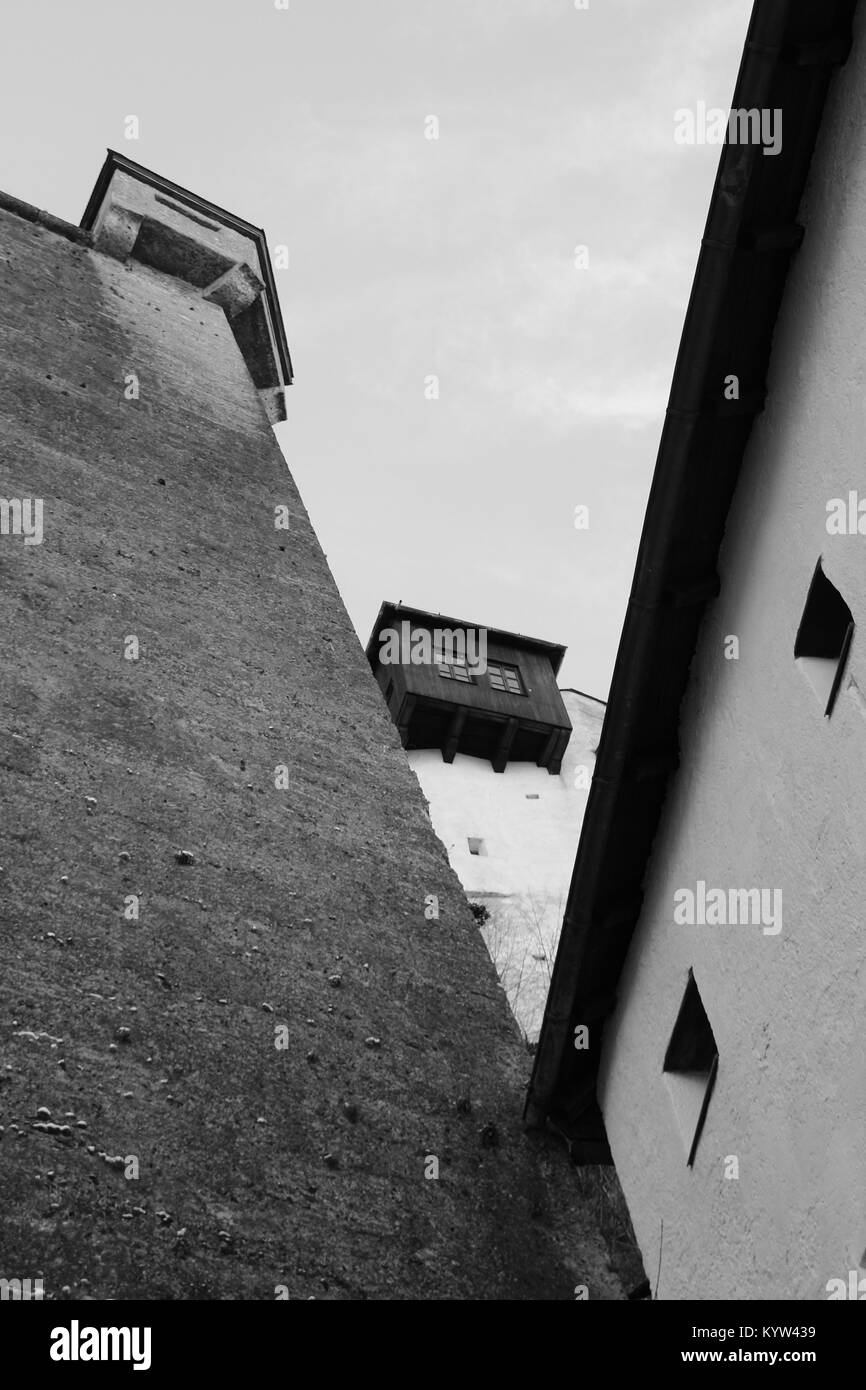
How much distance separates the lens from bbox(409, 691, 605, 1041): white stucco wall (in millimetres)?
23094

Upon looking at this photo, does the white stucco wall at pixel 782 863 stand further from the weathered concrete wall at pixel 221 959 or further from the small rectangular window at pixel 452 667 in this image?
the small rectangular window at pixel 452 667

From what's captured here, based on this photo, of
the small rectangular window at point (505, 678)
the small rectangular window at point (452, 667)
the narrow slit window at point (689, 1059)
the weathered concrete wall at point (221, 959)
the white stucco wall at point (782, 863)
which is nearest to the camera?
the white stucco wall at point (782, 863)

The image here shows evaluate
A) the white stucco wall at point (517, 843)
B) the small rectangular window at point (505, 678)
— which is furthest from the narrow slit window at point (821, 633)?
the small rectangular window at point (505, 678)

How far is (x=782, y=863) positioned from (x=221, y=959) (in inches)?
89.5

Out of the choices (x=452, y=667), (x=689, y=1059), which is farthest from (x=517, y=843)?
(x=689, y=1059)

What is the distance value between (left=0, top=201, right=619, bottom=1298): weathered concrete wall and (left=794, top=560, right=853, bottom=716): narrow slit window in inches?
85.7

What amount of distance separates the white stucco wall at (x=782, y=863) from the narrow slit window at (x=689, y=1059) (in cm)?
6

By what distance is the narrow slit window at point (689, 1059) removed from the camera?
5.25 metres

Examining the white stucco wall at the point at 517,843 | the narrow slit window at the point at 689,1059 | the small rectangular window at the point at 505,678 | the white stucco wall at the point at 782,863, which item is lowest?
the white stucco wall at the point at 517,843

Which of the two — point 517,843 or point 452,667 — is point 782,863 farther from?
point 452,667

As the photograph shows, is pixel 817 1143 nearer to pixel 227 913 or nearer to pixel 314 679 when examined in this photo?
pixel 227 913

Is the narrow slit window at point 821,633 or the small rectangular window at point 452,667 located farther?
the small rectangular window at point 452,667

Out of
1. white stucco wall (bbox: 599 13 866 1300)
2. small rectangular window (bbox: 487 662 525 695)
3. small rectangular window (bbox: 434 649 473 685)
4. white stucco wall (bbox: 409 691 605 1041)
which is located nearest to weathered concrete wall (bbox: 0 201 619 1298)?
white stucco wall (bbox: 599 13 866 1300)

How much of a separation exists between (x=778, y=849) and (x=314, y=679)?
3.89 metres
